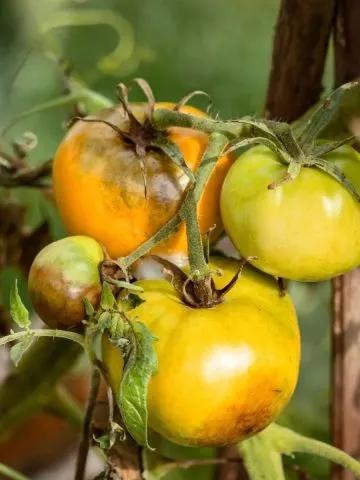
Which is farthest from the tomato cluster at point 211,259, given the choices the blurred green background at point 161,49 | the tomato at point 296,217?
the blurred green background at point 161,49

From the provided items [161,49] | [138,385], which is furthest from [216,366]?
[161,49]

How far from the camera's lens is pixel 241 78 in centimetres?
115

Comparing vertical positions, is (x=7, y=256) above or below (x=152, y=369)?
below

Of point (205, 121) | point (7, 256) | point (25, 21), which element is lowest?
point (7, 256)

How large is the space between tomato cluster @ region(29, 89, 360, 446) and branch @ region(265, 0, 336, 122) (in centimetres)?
13

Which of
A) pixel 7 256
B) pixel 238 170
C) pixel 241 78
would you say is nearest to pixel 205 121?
pixel 238 170

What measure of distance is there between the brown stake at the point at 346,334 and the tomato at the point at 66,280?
21 cm

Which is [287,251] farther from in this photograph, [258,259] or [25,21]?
[25,21]

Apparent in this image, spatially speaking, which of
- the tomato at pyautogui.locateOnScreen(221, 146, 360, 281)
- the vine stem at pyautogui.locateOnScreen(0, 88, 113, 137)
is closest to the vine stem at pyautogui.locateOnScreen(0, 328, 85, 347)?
the tomato at pyautogui.locateOnScreen(221, 146, 360, 281)

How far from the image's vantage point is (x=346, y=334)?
1.89ft

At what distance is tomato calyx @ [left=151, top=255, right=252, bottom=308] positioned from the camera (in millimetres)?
410

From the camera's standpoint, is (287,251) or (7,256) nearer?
(287,251)

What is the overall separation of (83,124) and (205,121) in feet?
0.28

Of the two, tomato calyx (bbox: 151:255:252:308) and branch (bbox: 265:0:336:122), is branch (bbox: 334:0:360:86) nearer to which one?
branch (bbox: 265:0:336:122)
